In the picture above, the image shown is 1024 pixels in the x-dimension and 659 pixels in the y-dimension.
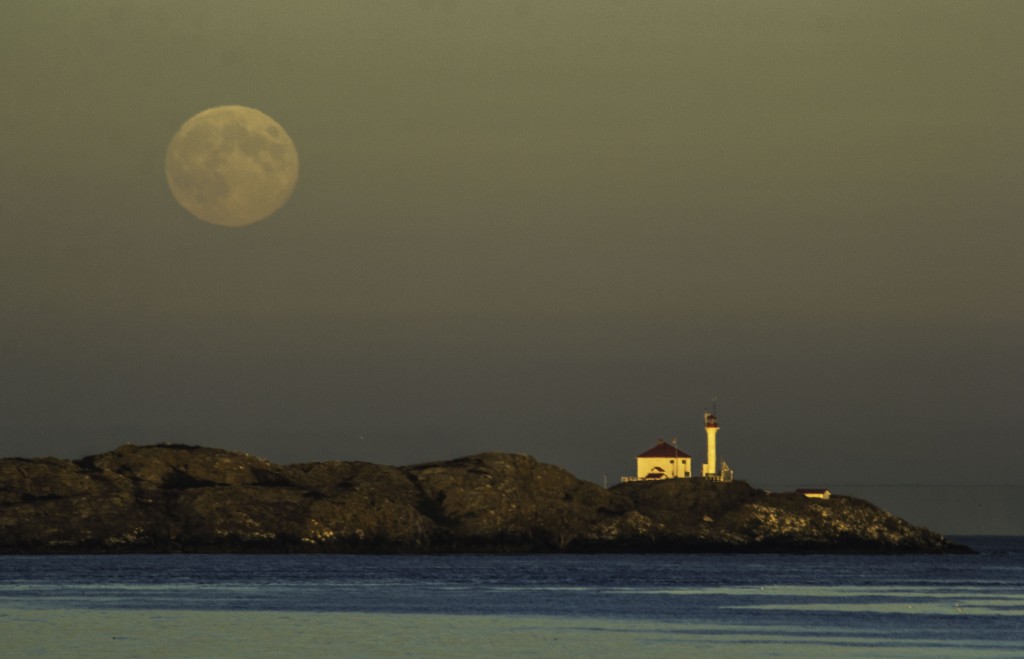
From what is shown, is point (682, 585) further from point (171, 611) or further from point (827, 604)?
point (171, 611)

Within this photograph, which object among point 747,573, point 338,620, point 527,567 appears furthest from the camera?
point 527,567

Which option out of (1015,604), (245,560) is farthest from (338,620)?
(245,560)

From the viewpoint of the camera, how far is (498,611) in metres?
98.0

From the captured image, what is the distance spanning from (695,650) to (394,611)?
2954 centimetres

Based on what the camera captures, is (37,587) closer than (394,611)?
No

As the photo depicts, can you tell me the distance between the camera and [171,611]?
94438 mm

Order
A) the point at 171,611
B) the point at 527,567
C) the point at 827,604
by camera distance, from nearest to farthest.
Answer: the point at 171,611, the point at 827,604, the point at 527,567

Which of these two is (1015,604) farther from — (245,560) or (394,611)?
(245,560)

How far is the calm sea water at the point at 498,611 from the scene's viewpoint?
2847 inches

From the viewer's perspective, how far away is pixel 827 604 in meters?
107

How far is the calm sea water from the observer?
72312mm

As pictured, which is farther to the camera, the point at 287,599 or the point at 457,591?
the point at 457,591

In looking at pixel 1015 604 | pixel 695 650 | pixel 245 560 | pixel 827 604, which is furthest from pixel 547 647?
pixel 245 560

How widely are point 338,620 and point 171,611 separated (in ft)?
39.2
